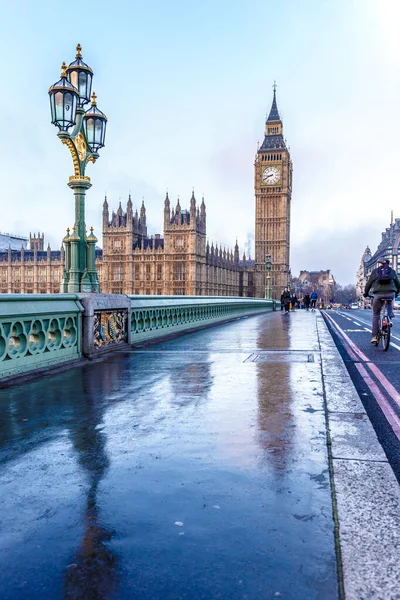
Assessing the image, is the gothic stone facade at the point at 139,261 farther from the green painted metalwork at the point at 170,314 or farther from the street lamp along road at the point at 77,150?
the street lamp along road at the point at 77,150

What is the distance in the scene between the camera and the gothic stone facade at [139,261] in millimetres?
95500

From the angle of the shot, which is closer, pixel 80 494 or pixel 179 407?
pixel 80 494

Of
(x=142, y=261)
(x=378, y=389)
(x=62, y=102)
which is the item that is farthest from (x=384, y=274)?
(x=142, y=261)

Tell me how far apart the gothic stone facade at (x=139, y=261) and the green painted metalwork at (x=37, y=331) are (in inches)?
3364

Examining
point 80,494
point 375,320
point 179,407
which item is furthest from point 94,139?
point 80,494

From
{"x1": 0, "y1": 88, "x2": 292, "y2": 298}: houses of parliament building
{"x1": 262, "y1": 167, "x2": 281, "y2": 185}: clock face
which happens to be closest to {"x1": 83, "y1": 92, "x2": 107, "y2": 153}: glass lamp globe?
{"x1": 0, "y1": 88, "x2": 292, "y2": 298}: houses of parliament building

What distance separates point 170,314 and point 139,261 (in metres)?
85.2

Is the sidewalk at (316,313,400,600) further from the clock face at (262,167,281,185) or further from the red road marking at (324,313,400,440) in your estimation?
the clock face at (262,167,281,185)

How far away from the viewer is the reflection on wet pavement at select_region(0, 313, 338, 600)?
6.38ft

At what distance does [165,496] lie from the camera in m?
2.69

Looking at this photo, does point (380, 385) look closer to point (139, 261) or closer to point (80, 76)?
point (80, 76)

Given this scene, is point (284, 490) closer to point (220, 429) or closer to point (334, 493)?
point (334, 493)

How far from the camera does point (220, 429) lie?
3998 millimetres

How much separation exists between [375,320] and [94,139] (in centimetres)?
743
